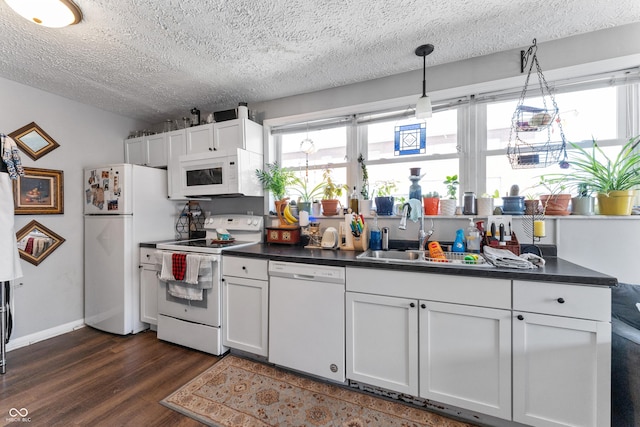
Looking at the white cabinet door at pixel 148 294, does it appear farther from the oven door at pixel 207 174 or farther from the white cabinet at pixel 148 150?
the white cabinet at pixel 148 150

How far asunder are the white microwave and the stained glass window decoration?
56.3 inches

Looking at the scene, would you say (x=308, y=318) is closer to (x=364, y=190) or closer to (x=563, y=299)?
(x=364, y=190)

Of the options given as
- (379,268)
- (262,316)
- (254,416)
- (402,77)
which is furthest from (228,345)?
(402,77)

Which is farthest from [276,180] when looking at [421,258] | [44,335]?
[44,335]

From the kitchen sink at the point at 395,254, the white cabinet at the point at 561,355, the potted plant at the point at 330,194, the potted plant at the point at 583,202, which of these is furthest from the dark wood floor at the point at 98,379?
the potted plant at the point at 583,202

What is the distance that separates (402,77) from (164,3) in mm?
1822

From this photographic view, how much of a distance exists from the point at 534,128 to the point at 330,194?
1.67 meters

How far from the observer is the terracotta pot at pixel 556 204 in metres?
1.89

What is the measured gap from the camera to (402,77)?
2.37 metres

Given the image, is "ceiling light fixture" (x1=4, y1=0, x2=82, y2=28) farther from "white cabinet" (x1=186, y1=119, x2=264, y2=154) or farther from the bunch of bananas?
the bunch of bananas

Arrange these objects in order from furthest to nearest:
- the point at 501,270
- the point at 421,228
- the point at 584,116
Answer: the point at 421,228 < the point at 584,116 < the point at 501,270

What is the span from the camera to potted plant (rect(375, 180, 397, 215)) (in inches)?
93.0

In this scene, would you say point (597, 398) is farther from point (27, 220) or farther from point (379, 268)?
point (27, 220)

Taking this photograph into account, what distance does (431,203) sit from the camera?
221 centimetres
